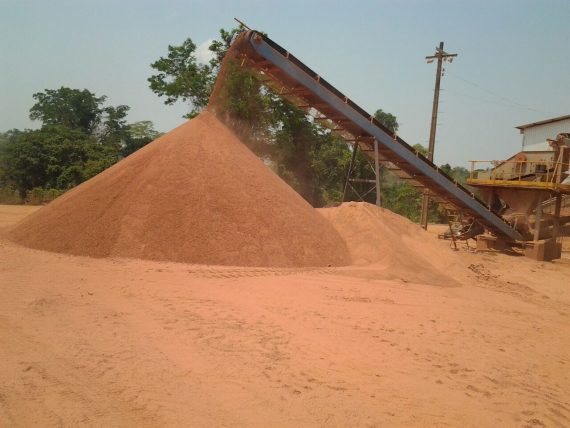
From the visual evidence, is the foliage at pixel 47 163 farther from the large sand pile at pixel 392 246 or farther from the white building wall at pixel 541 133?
the white building wall at pixel 541 133

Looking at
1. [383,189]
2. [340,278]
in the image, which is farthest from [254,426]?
[383,189]

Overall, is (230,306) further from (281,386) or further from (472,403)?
(472,403)

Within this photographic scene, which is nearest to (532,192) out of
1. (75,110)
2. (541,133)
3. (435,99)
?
(435,99)

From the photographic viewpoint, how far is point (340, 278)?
7.41m

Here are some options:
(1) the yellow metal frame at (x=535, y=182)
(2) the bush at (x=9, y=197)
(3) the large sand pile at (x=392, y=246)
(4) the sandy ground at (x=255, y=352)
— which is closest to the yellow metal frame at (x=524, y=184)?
(1) the yellow metal frame at (x=535, y=182)

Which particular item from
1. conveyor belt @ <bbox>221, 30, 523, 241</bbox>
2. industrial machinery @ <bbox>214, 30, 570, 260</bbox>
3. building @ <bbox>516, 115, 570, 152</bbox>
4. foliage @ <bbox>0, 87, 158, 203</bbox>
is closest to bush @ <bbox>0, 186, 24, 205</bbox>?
foliage @ <bbox>0, 87, 158, 203</bbox>

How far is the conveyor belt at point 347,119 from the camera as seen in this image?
10.0 meters

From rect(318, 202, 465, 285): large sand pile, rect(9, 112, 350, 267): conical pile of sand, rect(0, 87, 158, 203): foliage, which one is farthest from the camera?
Answer: rect(0, 87, 158, 203): foliage

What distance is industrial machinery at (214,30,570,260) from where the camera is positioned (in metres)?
10.1

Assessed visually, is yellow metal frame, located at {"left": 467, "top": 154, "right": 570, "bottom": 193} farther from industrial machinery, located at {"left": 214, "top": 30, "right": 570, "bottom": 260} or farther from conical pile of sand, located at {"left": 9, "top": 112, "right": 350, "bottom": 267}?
conical pile of sand, located at {"left": 9, "top": 112, "right": 350, "bottom": 267}

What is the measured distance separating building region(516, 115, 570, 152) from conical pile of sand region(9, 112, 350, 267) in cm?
2209

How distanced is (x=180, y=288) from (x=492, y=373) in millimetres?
3940

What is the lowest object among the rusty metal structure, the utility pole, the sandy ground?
the sandy ground

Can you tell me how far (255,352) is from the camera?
161 inches
